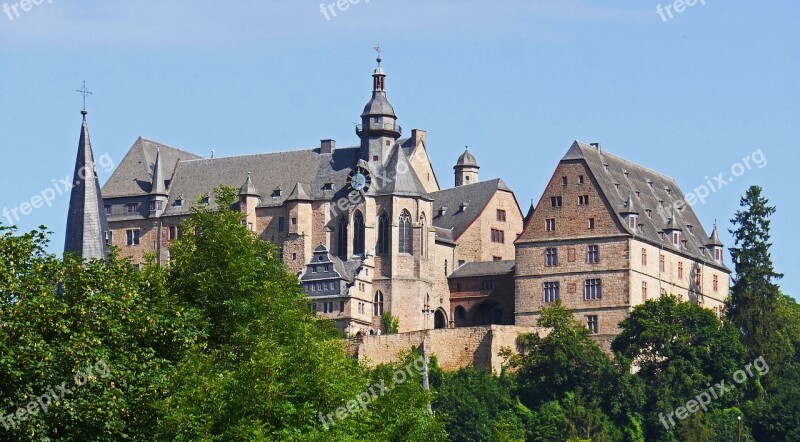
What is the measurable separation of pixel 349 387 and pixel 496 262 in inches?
2581

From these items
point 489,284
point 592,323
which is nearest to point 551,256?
point 592,323

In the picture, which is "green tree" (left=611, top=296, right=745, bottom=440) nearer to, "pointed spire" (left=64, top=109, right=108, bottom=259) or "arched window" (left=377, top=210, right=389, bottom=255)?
"arched window" (left=377, top=210, right=389, bottom=255)

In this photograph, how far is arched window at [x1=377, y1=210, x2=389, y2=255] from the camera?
130m

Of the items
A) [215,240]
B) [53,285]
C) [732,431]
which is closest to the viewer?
[53,285]

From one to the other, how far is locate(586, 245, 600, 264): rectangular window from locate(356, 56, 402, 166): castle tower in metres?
16.6

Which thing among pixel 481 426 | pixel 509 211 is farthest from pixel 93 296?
pixel 509 211

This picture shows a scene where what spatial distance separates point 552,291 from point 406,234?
11.3m

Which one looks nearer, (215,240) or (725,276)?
(215,240)

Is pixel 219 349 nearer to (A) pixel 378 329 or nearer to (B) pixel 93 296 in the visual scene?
(B) pixel 93 296

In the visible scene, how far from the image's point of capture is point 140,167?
5625 inches

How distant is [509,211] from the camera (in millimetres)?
136125

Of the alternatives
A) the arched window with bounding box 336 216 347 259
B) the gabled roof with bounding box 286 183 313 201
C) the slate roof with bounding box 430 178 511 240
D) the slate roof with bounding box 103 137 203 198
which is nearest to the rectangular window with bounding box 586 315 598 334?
the slate roof with bounding box 430 178 511 240

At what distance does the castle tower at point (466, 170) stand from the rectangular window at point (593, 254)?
29829 millimetres

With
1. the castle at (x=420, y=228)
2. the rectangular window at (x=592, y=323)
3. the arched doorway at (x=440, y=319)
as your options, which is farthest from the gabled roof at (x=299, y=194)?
the rectangular window at (x=592, y=323)
